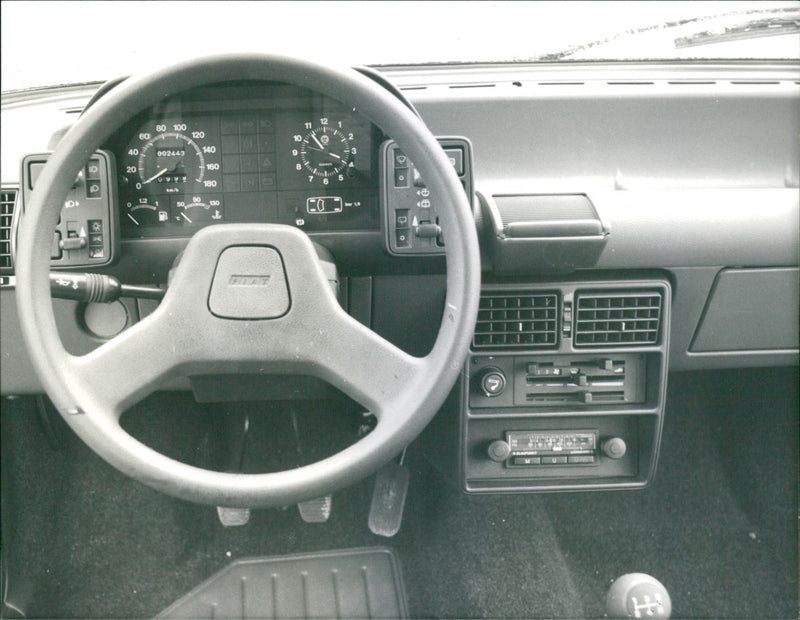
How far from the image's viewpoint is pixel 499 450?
4.50 feet

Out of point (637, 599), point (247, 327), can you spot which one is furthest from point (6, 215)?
point (637, 599)

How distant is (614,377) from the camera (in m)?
1.38

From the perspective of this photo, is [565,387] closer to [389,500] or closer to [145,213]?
[389,500]

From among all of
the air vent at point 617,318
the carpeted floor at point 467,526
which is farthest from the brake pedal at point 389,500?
→ the air vent at point 617,318

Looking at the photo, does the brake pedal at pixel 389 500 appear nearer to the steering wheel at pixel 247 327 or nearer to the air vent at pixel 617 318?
the air vent at pixel 617 318

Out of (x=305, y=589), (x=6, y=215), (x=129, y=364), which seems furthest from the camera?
(x=305, y=589)

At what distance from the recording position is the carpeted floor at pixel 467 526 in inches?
68.1

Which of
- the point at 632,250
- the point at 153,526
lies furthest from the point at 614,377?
the point at 153,526

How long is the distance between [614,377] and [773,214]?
451 millimetres

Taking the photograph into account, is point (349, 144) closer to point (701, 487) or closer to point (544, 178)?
point (544, 178)

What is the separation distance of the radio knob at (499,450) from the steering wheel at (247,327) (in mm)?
447

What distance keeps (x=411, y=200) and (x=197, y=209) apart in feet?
1.21

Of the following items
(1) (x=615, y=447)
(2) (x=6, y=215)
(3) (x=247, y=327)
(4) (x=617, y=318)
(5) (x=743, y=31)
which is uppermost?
(5) (x=743, y=31)

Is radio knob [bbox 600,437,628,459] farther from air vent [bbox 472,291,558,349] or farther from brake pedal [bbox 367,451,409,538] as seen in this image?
brake pedal [bbox 367,451,409,538]
